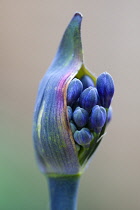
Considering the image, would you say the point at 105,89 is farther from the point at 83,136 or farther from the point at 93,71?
the point at 93,71

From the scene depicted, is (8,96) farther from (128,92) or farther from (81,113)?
(81,113)

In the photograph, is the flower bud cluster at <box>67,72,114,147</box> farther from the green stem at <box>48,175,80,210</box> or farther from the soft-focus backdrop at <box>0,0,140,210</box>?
the soft-focus backdrop at <box>0,0,140,210</box>

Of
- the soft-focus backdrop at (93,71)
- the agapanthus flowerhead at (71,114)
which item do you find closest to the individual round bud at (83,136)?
the agapanthus flowerhead at (71,114)

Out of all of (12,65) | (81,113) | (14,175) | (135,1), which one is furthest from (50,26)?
(81,113)

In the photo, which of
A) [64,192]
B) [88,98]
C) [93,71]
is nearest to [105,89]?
[88,98]

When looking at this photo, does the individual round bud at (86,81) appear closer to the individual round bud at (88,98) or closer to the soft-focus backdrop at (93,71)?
the individual round bud at (88,98)

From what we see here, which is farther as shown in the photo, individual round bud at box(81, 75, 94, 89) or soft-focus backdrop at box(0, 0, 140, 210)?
soft-focus backdrop at box(0, 0, 140, 210)

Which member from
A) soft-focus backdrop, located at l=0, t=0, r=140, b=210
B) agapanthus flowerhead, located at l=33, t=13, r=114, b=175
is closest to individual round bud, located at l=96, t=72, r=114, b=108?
agapanthus flowerhead, located at l=33, t=13, r=114, b=175
